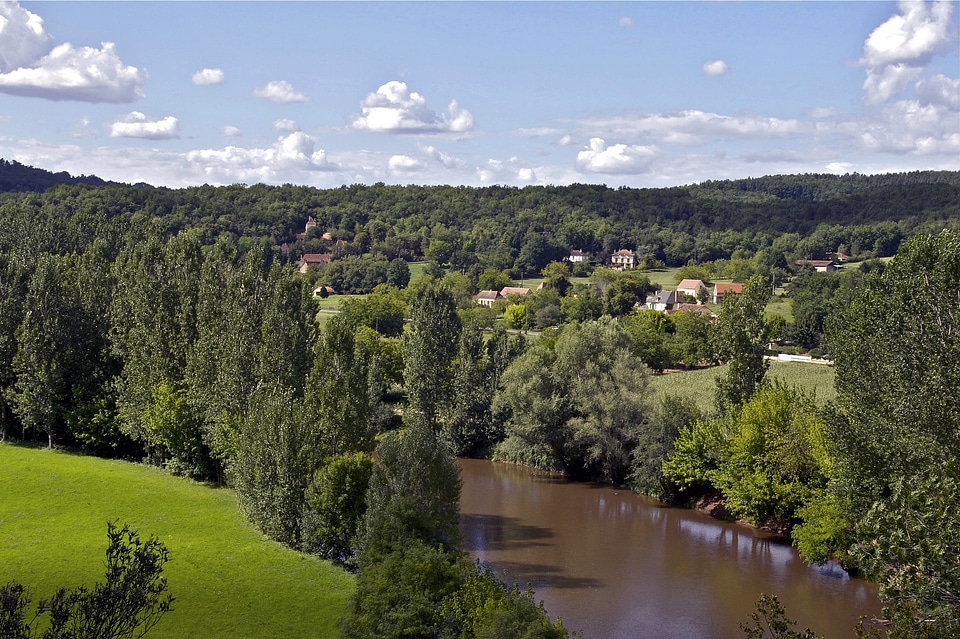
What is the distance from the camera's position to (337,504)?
103 ft

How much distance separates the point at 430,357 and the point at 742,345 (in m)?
22.3

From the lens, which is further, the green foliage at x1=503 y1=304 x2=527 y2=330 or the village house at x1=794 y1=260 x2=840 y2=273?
the village house at x1=794 y1=260 x2=840 y2=273

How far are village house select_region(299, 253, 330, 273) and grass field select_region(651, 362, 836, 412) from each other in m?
74.7

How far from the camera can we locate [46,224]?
266 feet

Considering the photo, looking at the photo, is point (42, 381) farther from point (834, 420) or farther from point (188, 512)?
point (834, 420)

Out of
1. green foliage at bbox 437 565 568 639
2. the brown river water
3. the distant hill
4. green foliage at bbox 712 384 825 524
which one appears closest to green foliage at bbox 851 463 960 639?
green foliage at bbox 437 565 568 639

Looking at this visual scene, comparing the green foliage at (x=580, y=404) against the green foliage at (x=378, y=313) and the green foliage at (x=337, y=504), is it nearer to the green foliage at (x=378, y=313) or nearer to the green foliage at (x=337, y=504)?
the green foliage at (x=337, y=504)

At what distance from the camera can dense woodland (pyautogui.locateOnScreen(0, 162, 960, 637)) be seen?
72.3ft

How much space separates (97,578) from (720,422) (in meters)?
31.1

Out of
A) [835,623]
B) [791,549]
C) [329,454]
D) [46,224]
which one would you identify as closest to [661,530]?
[791,549]

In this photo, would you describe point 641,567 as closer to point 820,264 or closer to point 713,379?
point 713,379

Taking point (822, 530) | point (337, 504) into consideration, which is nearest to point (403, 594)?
point (337, 504)

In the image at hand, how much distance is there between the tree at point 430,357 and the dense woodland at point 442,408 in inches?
5.8

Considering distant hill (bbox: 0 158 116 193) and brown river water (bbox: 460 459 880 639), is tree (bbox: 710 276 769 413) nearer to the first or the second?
brown river water (bbox: 460 459 880 639)
